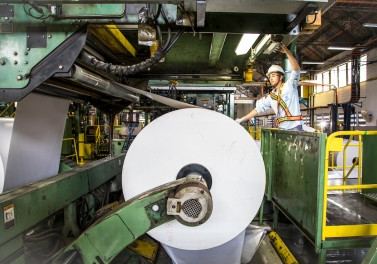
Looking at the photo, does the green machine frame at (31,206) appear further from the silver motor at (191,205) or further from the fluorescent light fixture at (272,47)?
the fluorescent light fixture at (272,47)

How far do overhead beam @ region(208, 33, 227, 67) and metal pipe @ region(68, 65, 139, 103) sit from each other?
1.12m

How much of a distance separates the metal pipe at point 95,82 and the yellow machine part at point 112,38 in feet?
1.38

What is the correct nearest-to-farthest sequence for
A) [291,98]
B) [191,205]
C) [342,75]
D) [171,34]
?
[191,205] < [171,34] < [291,98] < [342,75]

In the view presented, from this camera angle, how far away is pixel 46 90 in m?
2.31

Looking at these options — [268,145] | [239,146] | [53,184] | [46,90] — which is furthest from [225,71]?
[53,184]

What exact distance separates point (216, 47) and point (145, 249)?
7.85 feet

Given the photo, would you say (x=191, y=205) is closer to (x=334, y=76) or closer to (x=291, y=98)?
(x=291, y=98)

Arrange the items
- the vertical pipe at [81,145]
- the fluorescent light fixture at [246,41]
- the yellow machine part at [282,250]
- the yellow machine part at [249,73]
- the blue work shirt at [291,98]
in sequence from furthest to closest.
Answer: the vertical pipe at [81,145]
the yellow machine part at [249,73]
the blue work shirt at [291,98]
the yellow machine part at [282,250]
the fluorescent light fixture at [246,41]

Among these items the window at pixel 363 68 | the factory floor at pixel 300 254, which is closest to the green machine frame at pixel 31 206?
the factory floor at pixel 300 254

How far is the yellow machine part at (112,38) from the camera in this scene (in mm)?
2101

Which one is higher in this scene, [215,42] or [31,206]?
[215,42]

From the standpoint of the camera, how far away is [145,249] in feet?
8.46

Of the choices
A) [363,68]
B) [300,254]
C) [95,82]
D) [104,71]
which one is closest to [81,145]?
[95,82]

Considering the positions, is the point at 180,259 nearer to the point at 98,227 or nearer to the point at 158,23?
the point at 98,227
